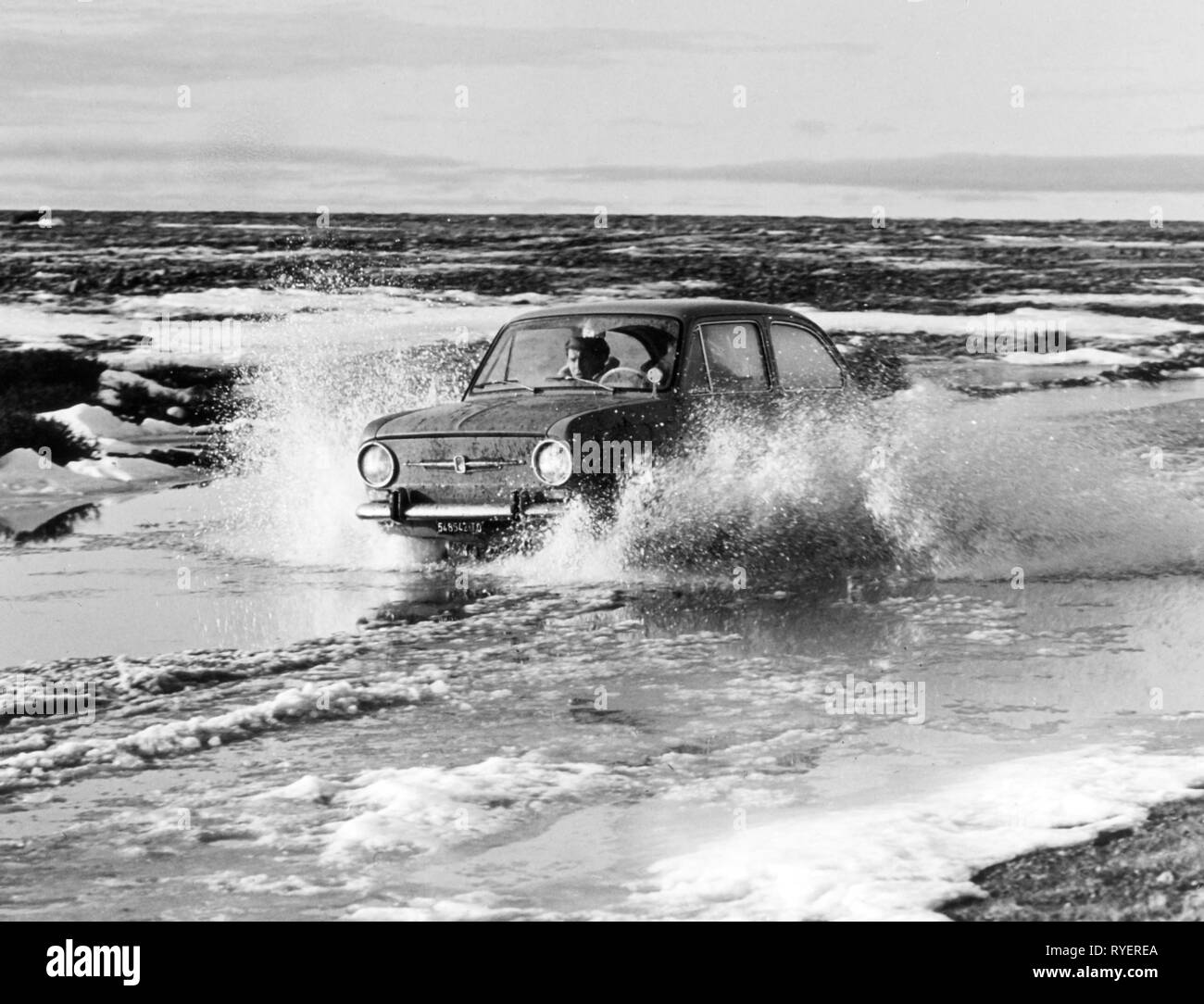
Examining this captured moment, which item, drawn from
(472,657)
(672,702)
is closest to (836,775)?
(672,702)

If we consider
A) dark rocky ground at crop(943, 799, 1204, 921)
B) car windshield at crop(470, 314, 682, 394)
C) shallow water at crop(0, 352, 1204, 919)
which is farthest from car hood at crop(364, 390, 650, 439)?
dark rocky ground at crop(943, 799, 1204, 921)

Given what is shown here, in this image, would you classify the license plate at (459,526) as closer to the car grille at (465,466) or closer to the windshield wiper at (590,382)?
the car grille at (465,466)

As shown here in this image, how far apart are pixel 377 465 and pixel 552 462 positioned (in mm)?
1122

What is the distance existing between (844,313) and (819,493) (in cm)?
1770

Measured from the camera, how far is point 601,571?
793 cm

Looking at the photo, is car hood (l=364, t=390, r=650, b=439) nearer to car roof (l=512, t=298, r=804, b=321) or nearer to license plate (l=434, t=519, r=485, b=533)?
license plate (l=434, t=519, r=485, b=533)

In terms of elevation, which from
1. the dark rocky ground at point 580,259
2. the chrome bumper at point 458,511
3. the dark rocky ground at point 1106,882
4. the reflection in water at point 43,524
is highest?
the dark rocky ground at point 580,259

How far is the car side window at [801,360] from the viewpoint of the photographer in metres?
8.77

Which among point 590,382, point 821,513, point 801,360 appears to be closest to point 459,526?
point 590,382

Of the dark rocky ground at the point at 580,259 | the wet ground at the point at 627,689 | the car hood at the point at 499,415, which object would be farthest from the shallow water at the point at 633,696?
the dark rocky ground at the point at 580,259

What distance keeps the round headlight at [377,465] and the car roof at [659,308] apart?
116 centimetres

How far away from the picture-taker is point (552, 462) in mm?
7492

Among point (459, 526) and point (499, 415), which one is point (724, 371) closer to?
point (499, 415)
